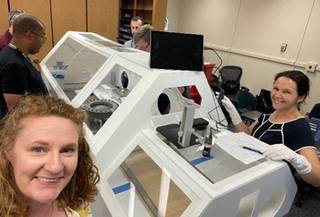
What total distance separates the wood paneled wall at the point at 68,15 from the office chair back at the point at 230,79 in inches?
96.7

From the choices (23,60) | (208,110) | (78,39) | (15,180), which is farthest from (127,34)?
(15,180)

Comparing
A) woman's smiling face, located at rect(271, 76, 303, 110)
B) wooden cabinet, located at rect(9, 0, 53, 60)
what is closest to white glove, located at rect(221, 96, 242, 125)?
woman's smiling face, located at rect(271, 76, 303, 110)

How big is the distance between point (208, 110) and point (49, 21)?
3915 mm

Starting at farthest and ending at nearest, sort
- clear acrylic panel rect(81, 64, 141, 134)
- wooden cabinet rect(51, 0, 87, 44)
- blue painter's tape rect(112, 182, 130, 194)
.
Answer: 1. wooden cabinet rect(51, 0, 87, 44)
2. clear acrylic panel rect(81, 64, 141, 134)
3. blue painter's tape rect(112, 182, 130, 194)

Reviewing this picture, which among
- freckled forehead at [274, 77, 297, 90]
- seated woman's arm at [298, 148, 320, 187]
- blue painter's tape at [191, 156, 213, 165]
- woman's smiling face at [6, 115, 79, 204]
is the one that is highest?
freckled forehead at [274, 77, 297, 90]

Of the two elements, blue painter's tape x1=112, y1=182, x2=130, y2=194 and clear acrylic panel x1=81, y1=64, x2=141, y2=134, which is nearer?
blue painter's tape x1=112, y1=182, x2=130, y2=194

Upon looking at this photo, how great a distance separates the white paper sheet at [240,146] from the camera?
95 centimetres

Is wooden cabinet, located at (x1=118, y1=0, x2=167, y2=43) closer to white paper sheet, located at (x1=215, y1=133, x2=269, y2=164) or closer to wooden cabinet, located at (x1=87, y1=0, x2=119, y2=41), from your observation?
wooden cabinet, located at (x1=87, y1=0, x2=119, y2=41)

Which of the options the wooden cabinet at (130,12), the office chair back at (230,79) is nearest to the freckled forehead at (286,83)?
the office chair back at (230,79)

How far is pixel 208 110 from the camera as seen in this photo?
1407 mm

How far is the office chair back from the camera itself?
393cm

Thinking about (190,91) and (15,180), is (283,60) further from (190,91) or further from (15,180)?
(15,180)

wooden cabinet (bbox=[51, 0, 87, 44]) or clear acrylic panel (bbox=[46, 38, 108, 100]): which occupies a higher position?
wooden cabinet (bbox=[51, 0, 87, 44])

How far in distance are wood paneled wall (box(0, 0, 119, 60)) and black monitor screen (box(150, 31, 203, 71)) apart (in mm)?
3751
